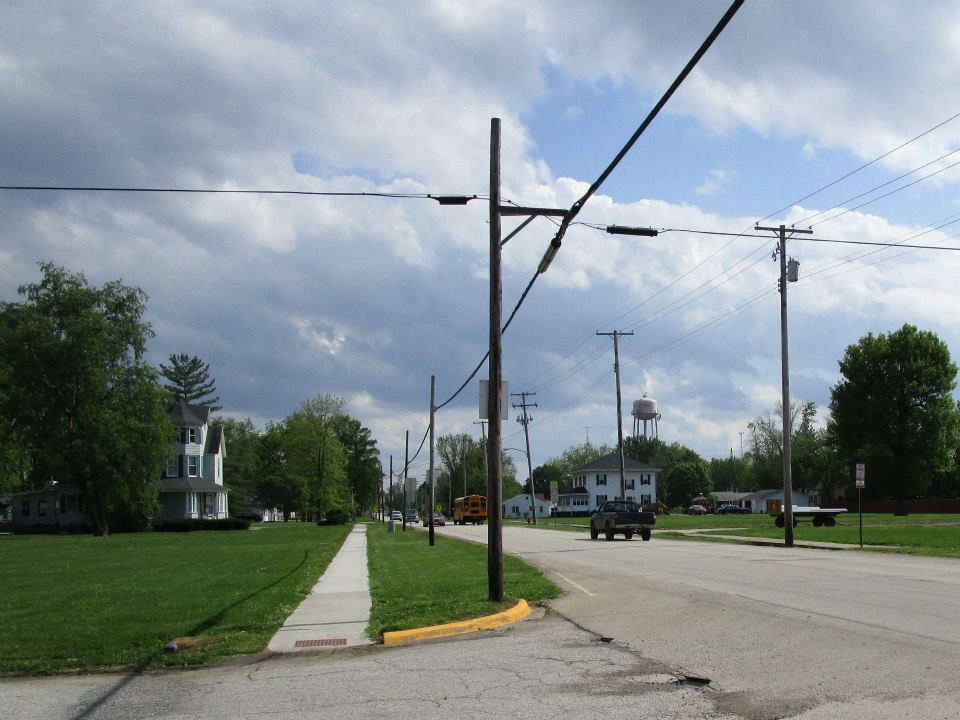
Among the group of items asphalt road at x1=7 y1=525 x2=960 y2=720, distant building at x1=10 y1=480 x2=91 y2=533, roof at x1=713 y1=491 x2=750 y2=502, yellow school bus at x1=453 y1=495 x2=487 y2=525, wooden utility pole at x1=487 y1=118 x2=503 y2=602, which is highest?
wooden utility pole at x1=487 y1=118 x2=503 y2=602

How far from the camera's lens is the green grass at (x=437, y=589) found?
12.9 m

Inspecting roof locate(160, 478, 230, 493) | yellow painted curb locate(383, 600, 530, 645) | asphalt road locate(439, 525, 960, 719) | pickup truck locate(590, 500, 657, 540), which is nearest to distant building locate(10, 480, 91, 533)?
roof locate(160, 478, 230, 493)

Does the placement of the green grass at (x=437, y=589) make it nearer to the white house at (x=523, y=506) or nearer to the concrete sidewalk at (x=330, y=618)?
the concrete sidewalk at (x=330, y=618)

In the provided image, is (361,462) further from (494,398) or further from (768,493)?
(494,398)

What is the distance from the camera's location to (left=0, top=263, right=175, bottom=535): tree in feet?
181

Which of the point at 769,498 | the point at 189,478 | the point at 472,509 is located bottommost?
the point at 769,498

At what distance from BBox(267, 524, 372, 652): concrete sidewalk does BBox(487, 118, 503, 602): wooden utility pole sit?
2109mm

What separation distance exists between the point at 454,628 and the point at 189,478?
62.8m

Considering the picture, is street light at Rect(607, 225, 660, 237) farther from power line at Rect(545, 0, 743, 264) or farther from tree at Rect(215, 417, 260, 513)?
tree at Rect(215, 417, 260, 513)

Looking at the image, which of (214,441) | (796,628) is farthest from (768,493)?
(796,628)

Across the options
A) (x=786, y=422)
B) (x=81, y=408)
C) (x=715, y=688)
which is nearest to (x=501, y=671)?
(x=715, y=688)

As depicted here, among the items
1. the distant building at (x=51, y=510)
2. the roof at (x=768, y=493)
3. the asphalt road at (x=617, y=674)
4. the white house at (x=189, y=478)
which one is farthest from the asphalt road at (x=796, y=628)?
the roof at (x=768, y=493)

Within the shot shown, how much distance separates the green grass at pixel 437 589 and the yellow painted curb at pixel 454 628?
0.96 ft

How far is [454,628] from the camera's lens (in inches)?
466
